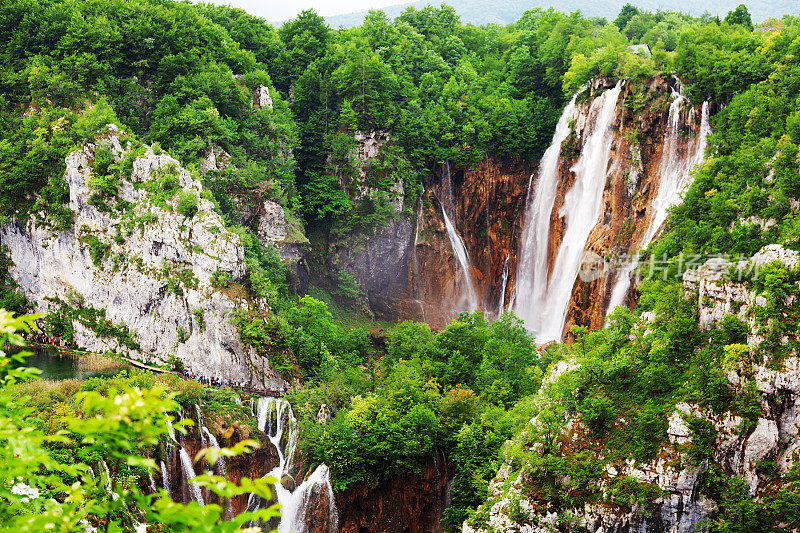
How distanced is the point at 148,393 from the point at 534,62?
38213 millimetres

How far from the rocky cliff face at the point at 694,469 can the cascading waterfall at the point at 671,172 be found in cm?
→ 1008

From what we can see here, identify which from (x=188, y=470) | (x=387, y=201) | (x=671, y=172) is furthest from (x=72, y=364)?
(x=671, y=172)

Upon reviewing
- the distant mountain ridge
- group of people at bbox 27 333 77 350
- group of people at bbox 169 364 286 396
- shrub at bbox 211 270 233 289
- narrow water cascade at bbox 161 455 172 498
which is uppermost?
the distant mountain ridge

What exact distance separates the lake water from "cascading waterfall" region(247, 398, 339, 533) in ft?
23.7

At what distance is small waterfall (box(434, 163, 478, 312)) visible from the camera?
3809 centimetres

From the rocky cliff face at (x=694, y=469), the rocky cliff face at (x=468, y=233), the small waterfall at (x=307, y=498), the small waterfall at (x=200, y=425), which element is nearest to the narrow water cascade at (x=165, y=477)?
the small waterfall at (x=200, y=425)

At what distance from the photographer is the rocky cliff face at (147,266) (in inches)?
1080

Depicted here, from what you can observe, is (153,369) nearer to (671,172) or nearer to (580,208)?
(580,208)

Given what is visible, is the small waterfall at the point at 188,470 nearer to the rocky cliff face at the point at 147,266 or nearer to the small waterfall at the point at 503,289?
the rocky cliff face at the point at 147,266

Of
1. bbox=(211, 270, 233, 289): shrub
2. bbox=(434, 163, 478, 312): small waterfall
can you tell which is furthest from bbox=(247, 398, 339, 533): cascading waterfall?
bbox=(434, 163, 478, 312): small waterfall

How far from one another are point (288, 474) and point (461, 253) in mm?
19187

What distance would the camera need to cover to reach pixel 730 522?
15867 mm

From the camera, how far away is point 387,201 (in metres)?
37.2
